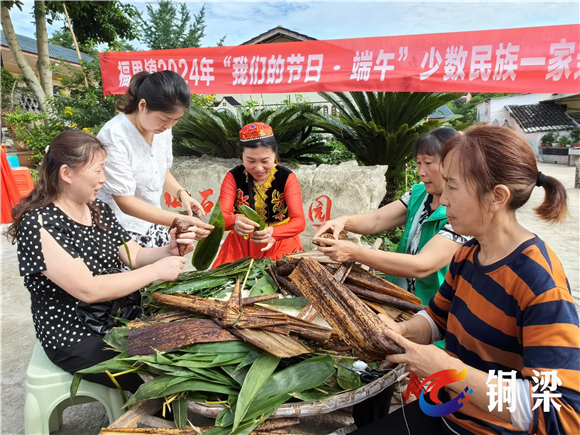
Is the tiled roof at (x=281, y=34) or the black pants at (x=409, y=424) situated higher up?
the tiled roof at (x=281, y=34)

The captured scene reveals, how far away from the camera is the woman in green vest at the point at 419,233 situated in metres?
1.99

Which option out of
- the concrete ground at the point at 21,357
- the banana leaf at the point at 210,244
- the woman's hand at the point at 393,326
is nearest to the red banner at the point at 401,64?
the concrete ground at the point at 21,357

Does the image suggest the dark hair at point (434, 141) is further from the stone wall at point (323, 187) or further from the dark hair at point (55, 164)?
the stone wall at point (323, 187)

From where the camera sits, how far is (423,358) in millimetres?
1218

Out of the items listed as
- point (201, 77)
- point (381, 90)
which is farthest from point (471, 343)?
point (201, 77)

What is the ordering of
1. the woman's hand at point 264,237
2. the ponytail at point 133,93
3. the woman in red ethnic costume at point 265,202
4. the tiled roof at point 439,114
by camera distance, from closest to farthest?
the ponytail at point 133,93, the woman's hand at point 264,237, the woman in red ethnic costume at point 265,202, the tiled roof at point 439,114

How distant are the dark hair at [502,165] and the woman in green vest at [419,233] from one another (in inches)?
32.6

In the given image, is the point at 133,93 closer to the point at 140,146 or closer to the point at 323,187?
the point at 140,146

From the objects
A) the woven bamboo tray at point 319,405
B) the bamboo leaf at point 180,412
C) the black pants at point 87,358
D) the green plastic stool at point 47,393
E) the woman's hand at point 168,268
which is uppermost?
Answer: the woman's hand at point 168,268

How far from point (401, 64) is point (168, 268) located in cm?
493

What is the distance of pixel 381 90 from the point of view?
18.3 feet

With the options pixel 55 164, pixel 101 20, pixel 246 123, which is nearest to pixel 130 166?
pixel 55 164

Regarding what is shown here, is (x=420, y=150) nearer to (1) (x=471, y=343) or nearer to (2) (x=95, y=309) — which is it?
(1) (x=471, y=343)

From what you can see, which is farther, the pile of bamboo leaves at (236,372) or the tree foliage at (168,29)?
the tree foliage at (168,29)
